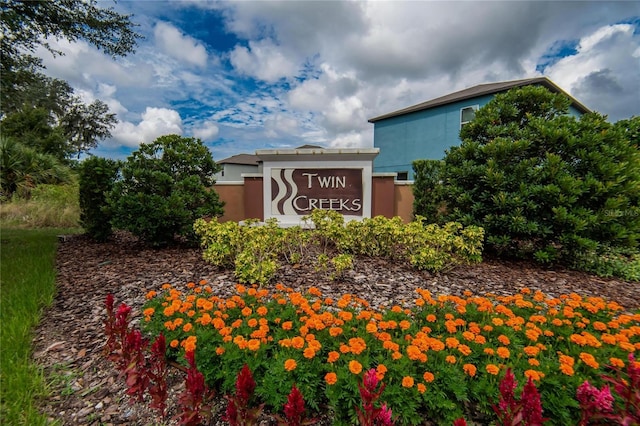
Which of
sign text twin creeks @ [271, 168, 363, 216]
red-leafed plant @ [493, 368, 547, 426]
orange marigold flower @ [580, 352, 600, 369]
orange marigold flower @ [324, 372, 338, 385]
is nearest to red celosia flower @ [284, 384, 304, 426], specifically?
orange marigold flower @ [324, 372, 338, 385]

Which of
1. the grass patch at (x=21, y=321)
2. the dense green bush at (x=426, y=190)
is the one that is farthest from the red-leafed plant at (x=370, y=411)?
the dense green bush at (x=426, y=190)

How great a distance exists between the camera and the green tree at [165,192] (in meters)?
4.75

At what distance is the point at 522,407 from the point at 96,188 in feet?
23.2

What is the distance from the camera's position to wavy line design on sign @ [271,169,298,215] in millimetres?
6285

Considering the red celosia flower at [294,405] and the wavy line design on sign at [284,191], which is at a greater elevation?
the wavy line design on sign at [284,191]

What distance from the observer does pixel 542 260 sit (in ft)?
13.8

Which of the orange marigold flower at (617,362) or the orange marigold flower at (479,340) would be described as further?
the orange marigold flower at (479,340)

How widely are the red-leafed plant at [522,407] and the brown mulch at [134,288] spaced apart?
1153 mm

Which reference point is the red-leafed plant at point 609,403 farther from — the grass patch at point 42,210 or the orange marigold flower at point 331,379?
the grass patch at point 42,210

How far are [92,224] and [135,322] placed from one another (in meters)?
4.40

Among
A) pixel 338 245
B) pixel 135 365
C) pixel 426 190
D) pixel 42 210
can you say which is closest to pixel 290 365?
pixel 135 365

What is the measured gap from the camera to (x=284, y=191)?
20.8ft

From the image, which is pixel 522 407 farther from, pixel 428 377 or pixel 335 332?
pixel 335 332

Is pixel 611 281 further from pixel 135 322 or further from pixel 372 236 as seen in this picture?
pixel 135 322
